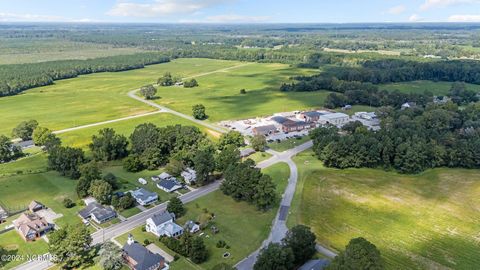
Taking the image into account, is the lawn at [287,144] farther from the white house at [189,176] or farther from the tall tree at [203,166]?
the white house at [189,176]

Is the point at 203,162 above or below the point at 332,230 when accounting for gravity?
above

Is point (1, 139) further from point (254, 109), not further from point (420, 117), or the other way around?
point (420, 117)

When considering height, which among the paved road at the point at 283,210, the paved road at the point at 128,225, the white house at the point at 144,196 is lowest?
the paved road at the point at 128,225

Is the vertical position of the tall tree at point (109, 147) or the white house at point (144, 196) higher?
the tall tree at point (109, 147)

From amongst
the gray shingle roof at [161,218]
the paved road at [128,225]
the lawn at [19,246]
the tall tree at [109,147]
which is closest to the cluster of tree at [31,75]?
the tall tree at [109,147]

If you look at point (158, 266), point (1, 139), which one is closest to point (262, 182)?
point (158, 266)

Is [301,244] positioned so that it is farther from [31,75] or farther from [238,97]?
[31,75]
